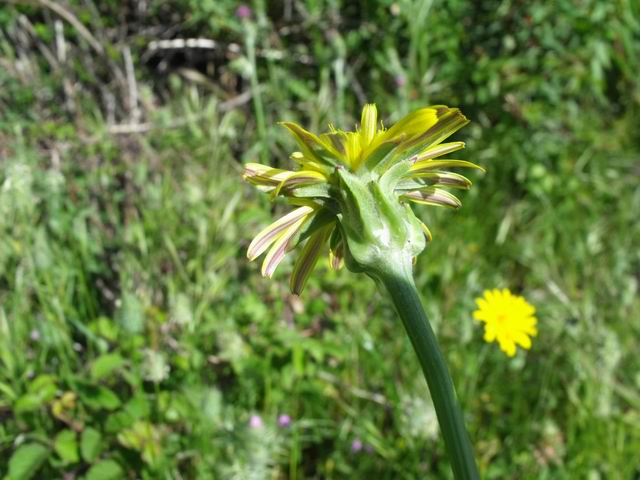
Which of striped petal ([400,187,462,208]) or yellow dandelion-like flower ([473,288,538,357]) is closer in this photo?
striped petal ([400,187,462,208])

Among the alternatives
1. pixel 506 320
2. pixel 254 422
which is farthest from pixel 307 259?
pixel 506 320

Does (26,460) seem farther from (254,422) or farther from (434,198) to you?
(434,198)

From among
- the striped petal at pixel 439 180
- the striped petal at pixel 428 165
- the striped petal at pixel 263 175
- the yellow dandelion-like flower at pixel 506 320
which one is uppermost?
the striped petal at pixel 428 165

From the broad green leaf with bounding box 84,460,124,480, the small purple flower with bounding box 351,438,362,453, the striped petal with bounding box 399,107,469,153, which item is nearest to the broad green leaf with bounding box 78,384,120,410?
the broad green leaf with bounding box 84,460,124,480

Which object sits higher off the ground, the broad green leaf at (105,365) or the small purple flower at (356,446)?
the broad green leaf at (105,365)

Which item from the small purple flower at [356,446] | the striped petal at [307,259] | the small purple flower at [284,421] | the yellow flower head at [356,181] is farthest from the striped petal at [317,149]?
the small purple flower at [356,446]

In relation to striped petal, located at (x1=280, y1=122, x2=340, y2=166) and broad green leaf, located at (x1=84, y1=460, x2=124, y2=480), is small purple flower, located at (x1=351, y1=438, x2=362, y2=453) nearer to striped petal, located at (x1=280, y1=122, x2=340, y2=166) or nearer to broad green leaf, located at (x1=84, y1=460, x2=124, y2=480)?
broad green leaf, located at (x1=84, y1=460, x2=124, y2=480)

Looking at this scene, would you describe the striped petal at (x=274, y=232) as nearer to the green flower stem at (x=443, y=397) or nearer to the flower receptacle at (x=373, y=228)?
the flower receptacle at (x=373, y=228)
